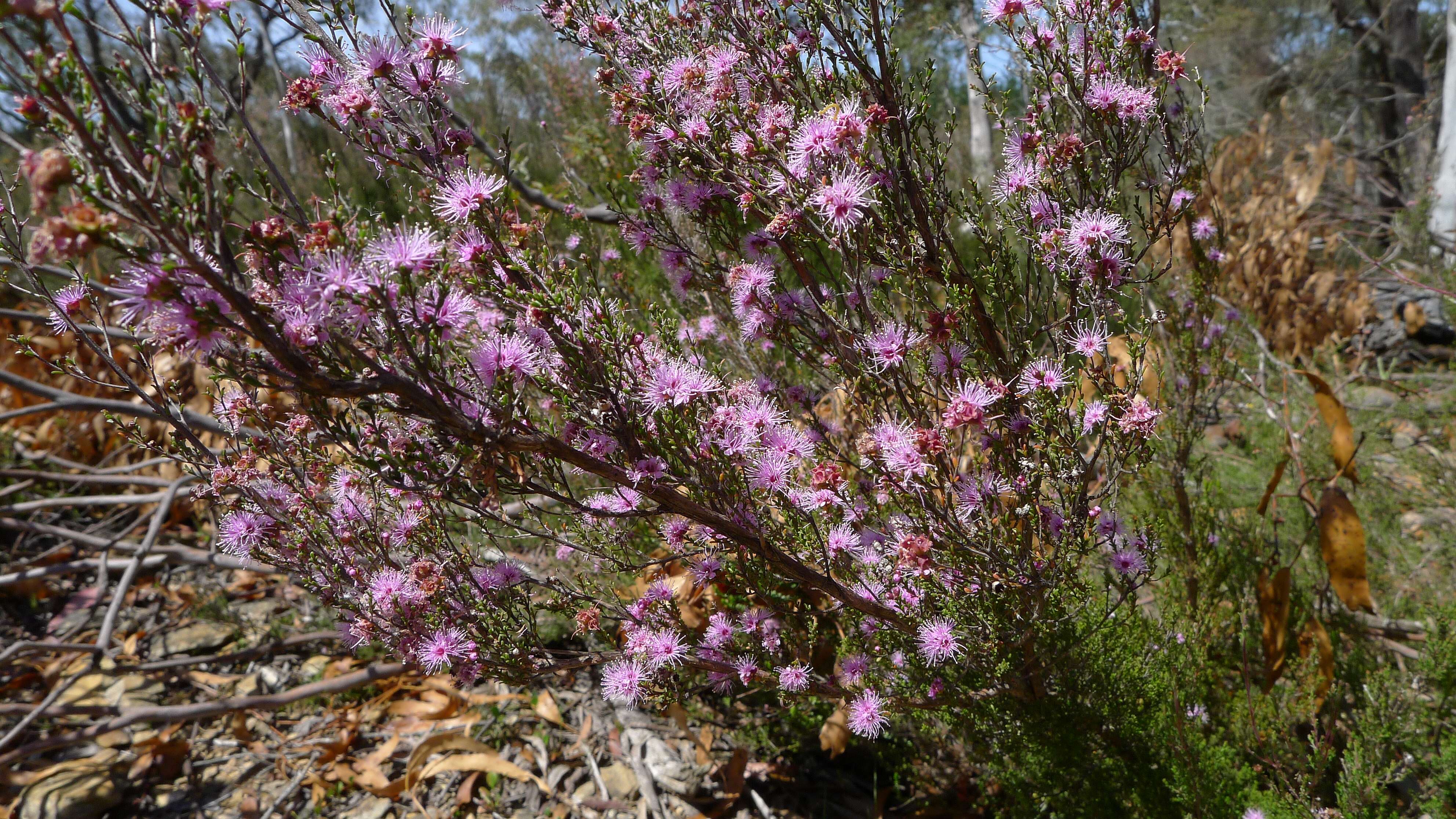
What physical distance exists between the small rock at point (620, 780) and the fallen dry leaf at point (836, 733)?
0.74 meters

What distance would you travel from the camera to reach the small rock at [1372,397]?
15.2 ft

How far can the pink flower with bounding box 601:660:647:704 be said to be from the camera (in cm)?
194

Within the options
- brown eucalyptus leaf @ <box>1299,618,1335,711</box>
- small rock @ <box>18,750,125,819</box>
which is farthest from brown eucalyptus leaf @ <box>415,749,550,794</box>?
brown eucalyptus leaf @ <box>1299,618,1335,711</box>

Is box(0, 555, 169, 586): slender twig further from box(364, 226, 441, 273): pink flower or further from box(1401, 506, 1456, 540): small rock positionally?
box(1401, 506, 1456, 540): small rock

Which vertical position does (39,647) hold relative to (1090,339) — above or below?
below

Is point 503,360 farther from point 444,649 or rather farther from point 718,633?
point 718,633

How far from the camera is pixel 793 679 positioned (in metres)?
2.03

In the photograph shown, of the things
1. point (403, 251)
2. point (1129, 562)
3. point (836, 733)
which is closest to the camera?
point (403, 251)

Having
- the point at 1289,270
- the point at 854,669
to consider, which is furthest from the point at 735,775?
the point at 1289,270

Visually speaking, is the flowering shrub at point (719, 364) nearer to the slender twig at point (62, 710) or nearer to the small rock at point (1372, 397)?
the slender twig at point (62, 710)

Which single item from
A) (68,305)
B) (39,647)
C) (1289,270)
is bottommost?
(1289,270)

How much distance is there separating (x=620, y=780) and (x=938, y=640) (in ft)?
5.36

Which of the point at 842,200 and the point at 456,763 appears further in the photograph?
the point at 456,763

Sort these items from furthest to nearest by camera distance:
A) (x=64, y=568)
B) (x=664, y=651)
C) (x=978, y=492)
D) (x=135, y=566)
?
(x=64, y=568), (x=135, y=566), (x=664, y=651), (x=978, y=492)
